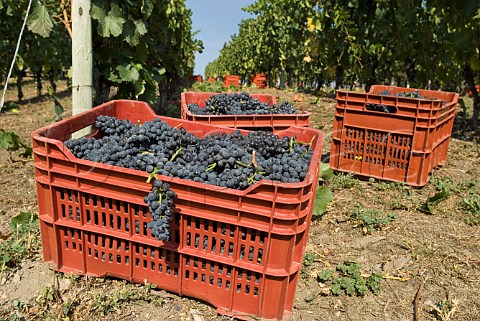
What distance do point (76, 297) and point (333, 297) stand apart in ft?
5.07

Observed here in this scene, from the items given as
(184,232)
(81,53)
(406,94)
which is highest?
(81,53)

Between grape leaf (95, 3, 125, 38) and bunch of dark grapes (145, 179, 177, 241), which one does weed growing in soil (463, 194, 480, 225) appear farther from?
grape leaf (95, 3, 125, 38)

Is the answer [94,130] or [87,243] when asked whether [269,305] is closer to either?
[87,243]

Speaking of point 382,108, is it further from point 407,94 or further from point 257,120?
point 257,120

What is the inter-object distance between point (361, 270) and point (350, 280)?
271 mm

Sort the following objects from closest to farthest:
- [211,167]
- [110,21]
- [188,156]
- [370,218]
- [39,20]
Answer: [211,167], [188,156], [39,20], [110,21], [370,218]

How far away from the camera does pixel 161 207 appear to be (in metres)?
2.05

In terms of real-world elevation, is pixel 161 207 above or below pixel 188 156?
below

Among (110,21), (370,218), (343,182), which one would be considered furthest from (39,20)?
(343,182)

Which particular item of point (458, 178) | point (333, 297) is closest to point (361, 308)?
point (333, 297)

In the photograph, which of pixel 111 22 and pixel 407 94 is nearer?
pixel 111 22

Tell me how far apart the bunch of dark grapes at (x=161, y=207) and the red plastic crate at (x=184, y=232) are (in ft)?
0.22

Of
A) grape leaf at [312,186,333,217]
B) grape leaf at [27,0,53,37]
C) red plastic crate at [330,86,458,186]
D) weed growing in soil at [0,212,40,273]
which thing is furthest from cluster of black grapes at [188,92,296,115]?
weed growing in soil at [0,212,40,273]

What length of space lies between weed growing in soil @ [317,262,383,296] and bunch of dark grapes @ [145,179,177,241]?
126 centimetres
